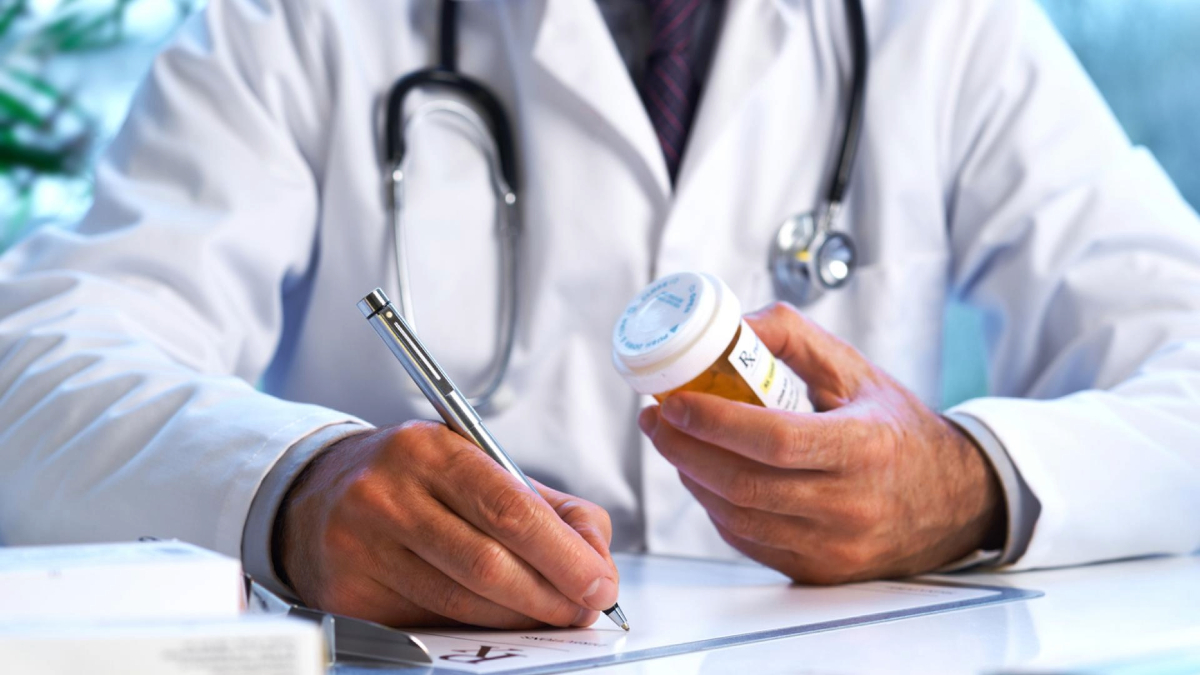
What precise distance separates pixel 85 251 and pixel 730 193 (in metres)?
0.61

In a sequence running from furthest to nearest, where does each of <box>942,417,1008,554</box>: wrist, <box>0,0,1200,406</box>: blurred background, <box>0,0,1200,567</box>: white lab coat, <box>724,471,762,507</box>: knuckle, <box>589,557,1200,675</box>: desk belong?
1. <box>0,0,1200,406</box>: blurred background
2. <box>0,0,1200,567</box>: white lab coat
3. <box>942,417,1008,554</box>: wrist
4. <box>724,471,762,507</box>: knuckle
5. <box>589,557,1200,675</box>: desk

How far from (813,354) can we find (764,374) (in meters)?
0.11

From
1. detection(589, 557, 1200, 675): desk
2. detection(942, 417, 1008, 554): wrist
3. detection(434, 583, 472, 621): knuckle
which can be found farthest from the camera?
detection(942, 417, 1008, 554): wrist

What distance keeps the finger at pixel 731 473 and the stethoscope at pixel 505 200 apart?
372 mm

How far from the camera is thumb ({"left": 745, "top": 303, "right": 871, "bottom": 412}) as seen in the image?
0.70 metres

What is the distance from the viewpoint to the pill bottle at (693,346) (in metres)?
0.57

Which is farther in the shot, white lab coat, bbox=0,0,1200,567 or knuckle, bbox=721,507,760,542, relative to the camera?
white lab coat, bbox=0,0,1200,567

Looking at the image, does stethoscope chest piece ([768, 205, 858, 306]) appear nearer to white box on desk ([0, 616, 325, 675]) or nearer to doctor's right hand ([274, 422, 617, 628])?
doctor's right hand ([274, 422, 617, 628])

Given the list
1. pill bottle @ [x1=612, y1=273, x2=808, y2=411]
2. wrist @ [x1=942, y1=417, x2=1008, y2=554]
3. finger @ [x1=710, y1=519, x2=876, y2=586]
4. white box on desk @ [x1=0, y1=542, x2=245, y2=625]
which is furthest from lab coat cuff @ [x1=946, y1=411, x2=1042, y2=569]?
white box on desk @ [x1=0, y1=542, x2=245, y2=625]

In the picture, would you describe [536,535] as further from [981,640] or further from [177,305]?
[177,305]

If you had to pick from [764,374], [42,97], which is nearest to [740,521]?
[764,374]

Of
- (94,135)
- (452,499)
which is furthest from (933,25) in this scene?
(94,135)

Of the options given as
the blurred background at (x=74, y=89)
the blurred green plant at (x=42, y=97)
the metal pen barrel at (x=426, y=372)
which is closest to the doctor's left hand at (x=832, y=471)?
the metal pen barrel at (x=426, y=372)

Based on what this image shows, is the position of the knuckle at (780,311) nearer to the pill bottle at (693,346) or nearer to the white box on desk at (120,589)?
the pill bottle at (693,346)
